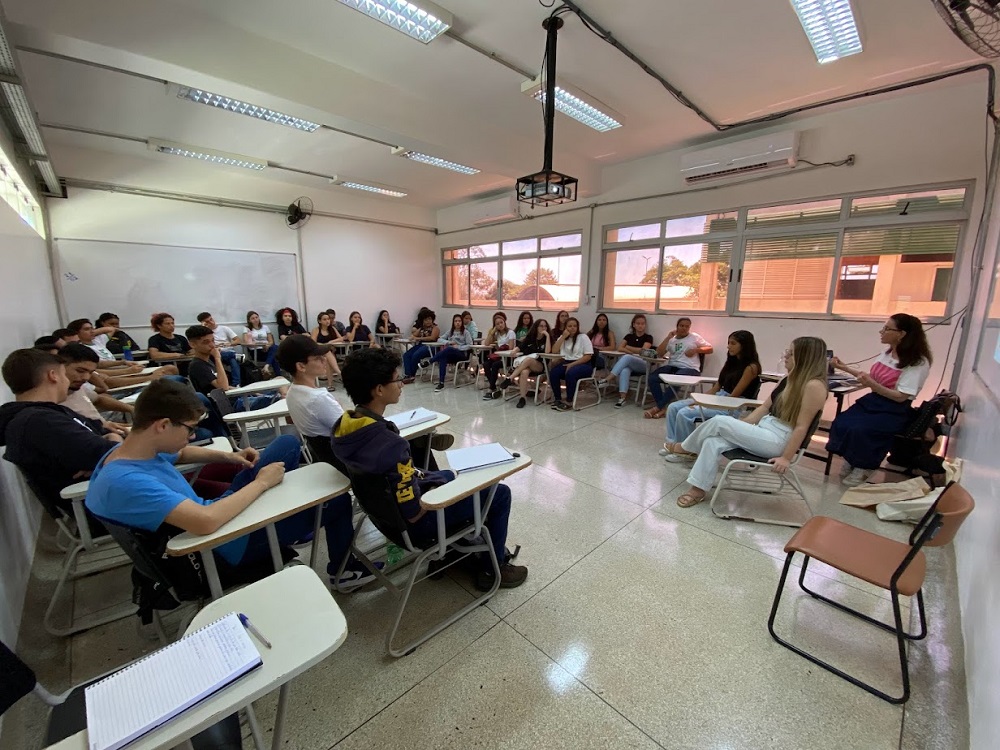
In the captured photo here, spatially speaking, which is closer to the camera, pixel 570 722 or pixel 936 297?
pixel 570 722

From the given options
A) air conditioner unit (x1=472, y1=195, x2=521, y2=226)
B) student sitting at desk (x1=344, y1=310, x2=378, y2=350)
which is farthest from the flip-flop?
student sitting at desk (x1=344, y1=310, x2=378, y2=350)

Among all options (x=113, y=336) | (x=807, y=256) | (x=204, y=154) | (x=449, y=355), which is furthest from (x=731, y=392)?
(x=113, y=336)

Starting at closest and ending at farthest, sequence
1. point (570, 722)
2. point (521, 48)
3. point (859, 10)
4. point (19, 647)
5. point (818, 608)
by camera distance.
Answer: point (570, 722) → point (19, 647) → point (818, 608) → point (859, 10) → point (521, 48)

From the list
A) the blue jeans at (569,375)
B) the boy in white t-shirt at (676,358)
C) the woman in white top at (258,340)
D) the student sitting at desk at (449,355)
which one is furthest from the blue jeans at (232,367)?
the boy in white t-shirt at (676,358)

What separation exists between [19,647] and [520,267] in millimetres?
7031

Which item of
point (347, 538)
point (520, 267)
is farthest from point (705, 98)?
point (347, 538)

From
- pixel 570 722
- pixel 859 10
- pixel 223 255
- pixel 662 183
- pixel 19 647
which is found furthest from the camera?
pixel 223 255

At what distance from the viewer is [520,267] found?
293 inches

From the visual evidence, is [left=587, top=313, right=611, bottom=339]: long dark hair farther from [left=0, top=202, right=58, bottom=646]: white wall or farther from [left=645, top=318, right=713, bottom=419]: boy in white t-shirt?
[left=0, top=202, right=58, bottom=646]: white wall

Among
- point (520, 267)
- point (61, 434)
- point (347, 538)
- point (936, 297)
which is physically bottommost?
point (347, 538)

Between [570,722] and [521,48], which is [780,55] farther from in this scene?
[570,722]

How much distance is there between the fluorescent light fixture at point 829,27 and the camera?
2.56m

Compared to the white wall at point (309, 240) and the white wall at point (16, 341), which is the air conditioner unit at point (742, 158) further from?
the white wall at point (16, 341)

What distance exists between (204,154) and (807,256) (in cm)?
731
